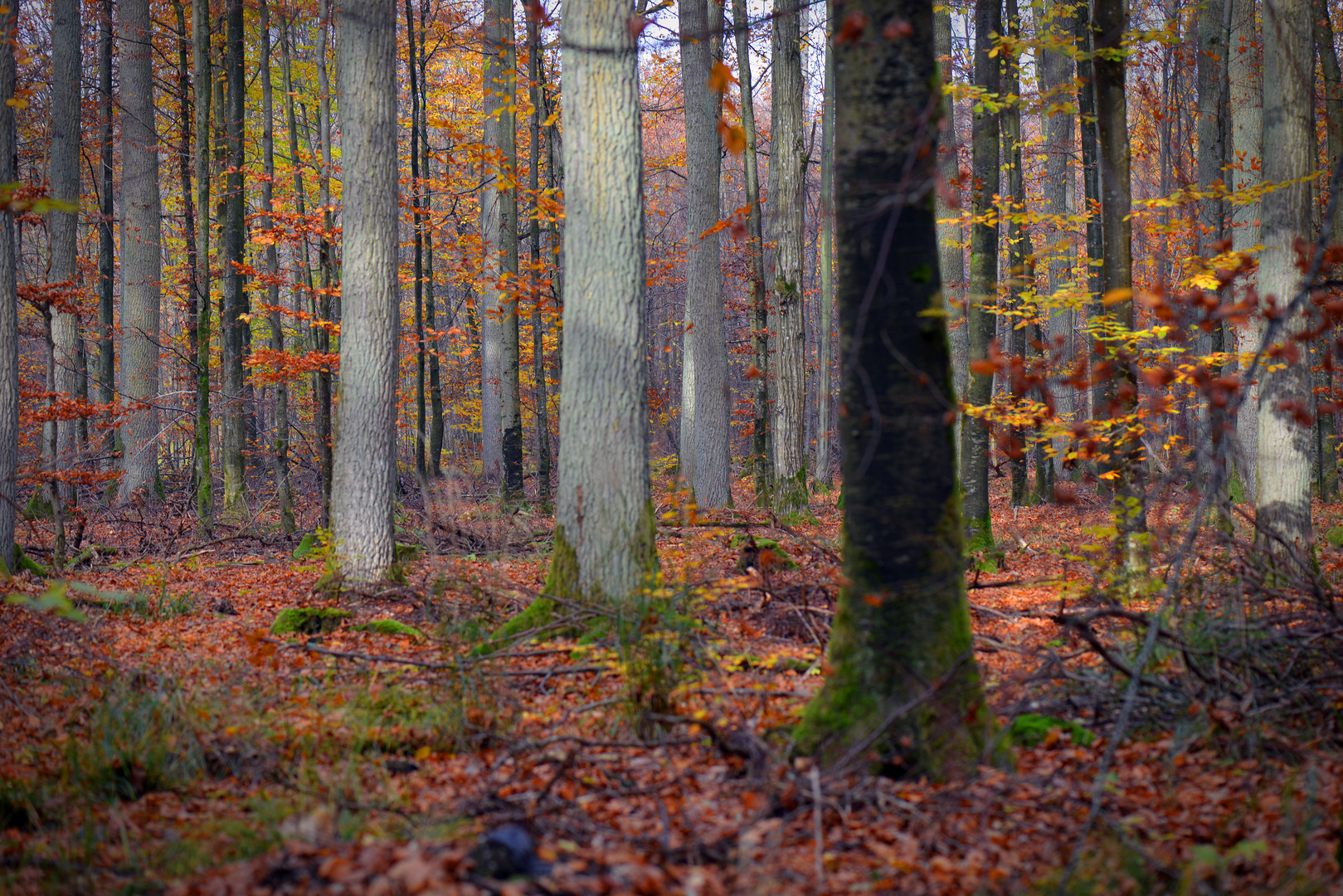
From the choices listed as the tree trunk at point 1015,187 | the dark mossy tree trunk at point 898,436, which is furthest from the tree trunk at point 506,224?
the dark mossy tree trunk at point 898,436

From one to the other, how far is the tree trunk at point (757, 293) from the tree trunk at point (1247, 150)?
239 inches

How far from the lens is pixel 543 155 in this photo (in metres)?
21.9

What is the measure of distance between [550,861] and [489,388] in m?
15.4

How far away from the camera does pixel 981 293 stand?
839cm

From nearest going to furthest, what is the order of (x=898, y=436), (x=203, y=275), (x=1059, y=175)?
(x=898, y=436) < (x=203, y=275) < (x=1059, y=175)

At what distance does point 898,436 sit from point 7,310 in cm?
826

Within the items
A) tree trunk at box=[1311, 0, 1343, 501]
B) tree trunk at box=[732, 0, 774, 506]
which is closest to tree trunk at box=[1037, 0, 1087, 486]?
tree trunk at box=[1311, 0, 1343, 501]

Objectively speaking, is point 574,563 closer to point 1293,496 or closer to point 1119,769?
point 1119,769

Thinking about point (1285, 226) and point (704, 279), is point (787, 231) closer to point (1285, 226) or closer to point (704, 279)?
point (704, 279)

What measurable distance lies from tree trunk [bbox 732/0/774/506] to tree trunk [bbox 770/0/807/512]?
0.26m

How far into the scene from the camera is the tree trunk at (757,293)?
12695 millimetres

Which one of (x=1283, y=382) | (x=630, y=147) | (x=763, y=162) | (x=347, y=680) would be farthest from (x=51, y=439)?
(x=763, y=162)

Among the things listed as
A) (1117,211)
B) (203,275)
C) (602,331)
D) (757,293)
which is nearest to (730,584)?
(602,331)

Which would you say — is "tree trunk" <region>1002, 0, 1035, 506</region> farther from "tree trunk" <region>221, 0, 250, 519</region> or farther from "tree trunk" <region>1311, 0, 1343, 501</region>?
"tree trunk" <region>221, 0, 250, 519</region>
